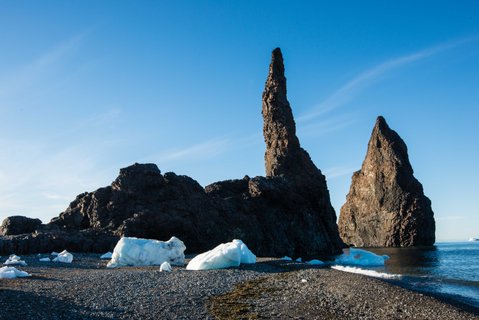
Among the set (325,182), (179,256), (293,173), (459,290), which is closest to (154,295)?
(179,256)

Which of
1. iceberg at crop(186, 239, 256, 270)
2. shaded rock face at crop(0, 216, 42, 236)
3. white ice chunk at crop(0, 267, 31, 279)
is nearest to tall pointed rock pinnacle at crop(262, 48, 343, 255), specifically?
shaded rock face at crop(0, 216, 42, 236)

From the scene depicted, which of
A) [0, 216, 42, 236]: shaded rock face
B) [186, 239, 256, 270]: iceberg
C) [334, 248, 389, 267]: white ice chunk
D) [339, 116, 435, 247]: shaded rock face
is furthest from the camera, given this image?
[339, 116, 435, 247]: shaded rock face

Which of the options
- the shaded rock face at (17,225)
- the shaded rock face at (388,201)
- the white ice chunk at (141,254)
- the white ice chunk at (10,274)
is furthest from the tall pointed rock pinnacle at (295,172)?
the white ice chunk at (10,274)

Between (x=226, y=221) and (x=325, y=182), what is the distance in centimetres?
4672

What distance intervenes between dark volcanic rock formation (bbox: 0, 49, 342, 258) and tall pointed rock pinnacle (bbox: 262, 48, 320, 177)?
275 millimetres

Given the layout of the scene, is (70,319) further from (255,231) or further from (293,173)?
(293,173)

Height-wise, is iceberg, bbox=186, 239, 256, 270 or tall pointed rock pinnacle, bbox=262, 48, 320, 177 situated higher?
Result: tall pointed rock pinnacle, bbox=262, 48, 320, 177

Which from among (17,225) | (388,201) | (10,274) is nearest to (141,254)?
(10,274)

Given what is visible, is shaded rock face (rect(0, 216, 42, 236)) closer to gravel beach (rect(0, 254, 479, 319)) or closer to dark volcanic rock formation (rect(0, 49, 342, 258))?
dark volcanic rock formation (rect(0, 49, 342, 258))

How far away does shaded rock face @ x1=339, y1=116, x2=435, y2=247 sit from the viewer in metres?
154

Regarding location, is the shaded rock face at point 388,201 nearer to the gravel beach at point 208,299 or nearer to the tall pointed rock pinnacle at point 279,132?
the tall pointed rock pinnacle at point 279,132

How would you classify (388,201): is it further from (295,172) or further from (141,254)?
(141,254)

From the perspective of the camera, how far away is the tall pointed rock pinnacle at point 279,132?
365ft

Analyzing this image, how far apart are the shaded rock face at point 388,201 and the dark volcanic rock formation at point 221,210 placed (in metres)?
52.0
